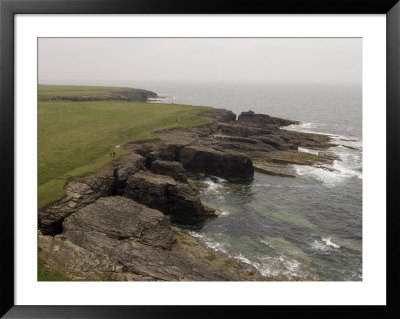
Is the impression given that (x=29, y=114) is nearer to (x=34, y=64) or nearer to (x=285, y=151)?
(x=34, y=64)

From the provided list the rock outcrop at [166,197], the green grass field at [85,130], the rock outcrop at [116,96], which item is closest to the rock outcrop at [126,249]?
the rock outcrop at [166,197]

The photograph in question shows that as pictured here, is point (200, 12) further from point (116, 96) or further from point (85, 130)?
point (116, 96)

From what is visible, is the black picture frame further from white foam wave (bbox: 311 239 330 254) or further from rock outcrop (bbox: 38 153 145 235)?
white foam wave (bbox: 311 239 330 254)

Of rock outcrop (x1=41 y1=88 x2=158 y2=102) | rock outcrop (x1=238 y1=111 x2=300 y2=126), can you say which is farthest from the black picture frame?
rock outcrop (x1=238 y1=111 x2=300 y2=126)

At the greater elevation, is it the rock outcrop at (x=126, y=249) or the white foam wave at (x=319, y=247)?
the rock outcrop at (x=126, y=249)

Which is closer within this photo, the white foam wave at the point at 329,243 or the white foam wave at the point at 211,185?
the white foam wave at the point at 329,243

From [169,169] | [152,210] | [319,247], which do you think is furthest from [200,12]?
[169,169]

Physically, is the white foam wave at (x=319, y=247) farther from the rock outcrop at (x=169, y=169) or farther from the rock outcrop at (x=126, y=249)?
the rock outcrop at (x=169, y=169)
